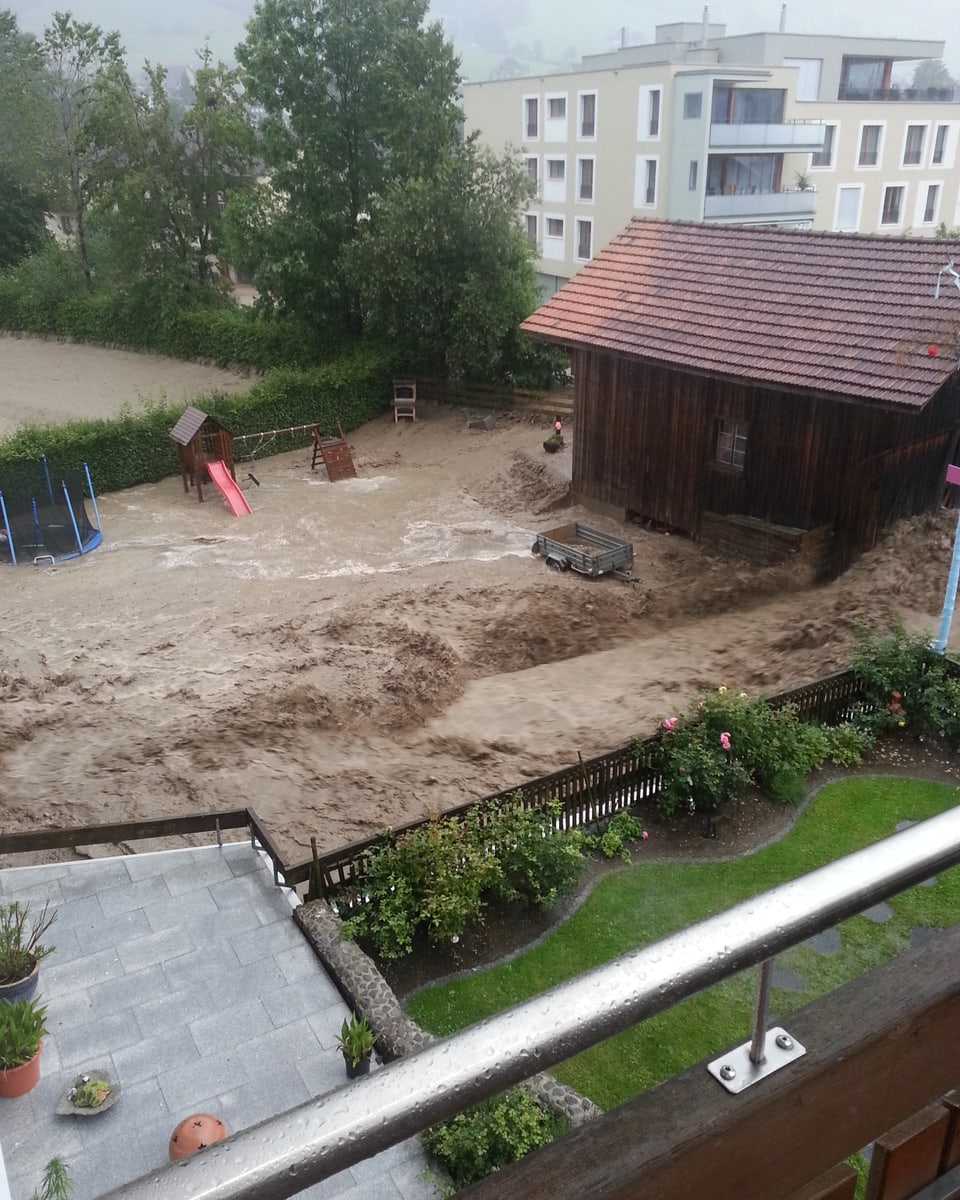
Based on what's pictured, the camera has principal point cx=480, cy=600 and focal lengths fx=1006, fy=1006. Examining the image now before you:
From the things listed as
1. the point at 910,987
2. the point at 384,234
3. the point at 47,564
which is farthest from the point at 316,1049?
the point at 384,234

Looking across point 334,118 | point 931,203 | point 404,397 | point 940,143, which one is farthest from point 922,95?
point 404,397

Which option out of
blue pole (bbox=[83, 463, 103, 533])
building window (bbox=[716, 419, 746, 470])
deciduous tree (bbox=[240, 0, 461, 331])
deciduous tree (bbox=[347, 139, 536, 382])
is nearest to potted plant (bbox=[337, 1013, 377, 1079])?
building window (bbox=[716, 419, 746, 470])

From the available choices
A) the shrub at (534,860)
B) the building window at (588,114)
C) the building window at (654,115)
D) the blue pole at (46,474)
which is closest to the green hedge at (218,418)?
the blue pole at (46,474)

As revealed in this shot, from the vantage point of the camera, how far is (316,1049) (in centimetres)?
739

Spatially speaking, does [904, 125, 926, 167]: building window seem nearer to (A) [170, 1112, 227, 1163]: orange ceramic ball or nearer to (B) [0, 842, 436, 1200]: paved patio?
(B) [0, 842, 436, 1200]: paved patio

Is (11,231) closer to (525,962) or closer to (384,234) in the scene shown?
(384,234)

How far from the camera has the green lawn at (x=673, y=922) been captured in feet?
24.7

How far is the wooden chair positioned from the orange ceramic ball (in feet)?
87.2

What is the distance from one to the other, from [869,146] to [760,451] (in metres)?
33.9

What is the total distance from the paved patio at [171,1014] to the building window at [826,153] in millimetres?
43554

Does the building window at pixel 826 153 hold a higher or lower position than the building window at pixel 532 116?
lower

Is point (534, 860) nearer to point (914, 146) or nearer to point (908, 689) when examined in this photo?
point (908, 689)

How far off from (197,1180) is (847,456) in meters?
18.0

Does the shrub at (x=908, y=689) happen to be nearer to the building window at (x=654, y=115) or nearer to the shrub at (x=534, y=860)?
the shrub at (x=534, y=860)
